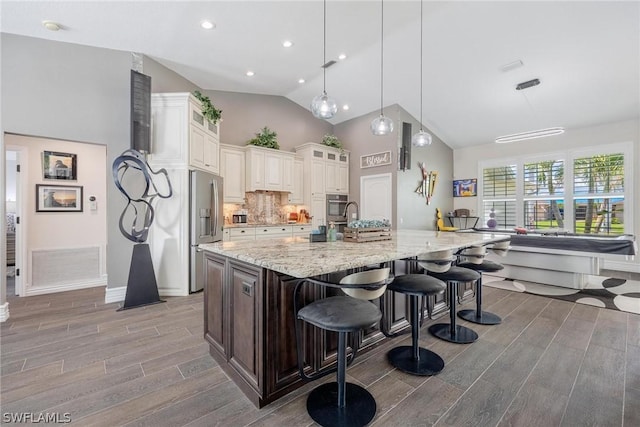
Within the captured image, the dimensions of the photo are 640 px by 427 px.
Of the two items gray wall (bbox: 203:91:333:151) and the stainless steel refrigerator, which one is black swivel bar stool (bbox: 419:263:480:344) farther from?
gray wall (bbox: 203:91:333:151)

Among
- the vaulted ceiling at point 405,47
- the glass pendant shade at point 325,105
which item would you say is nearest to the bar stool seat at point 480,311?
the glass pendant shade at point 325,105

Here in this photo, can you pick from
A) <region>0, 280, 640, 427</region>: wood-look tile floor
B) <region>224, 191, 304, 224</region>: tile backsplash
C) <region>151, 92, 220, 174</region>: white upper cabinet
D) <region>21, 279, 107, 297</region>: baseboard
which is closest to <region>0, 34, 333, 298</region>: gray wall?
<region>151, 92, 220, 174</region>: white upper cabinet

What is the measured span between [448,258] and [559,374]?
115 cm

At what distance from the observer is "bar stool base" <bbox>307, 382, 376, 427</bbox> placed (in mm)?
1578

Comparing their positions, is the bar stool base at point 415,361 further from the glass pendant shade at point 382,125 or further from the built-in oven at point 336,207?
the built-in oven at point 336,207

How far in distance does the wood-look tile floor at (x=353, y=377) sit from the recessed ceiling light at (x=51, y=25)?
329 cm

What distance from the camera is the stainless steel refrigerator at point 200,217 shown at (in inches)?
158

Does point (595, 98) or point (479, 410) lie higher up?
point (595, 98)

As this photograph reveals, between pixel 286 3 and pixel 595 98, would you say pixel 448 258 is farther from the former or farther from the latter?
pixel 595 98

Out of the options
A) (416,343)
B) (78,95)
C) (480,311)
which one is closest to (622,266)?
(480,311)

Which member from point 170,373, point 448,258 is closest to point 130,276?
point 170,373

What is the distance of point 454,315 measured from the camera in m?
2.62

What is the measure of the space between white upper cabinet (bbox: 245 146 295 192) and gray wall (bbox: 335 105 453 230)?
1.69m

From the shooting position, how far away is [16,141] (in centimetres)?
386
